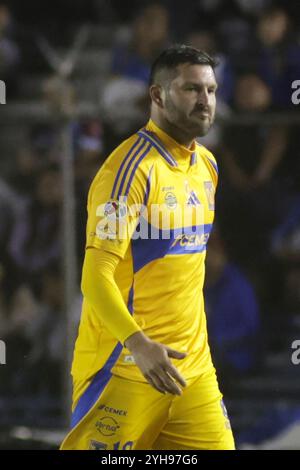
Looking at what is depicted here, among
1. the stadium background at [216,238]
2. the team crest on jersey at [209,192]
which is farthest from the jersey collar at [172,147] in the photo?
the stadium background at [216,238]

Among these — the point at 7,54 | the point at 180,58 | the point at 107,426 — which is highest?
the point at 7,54

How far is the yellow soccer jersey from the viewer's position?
12.9 ft

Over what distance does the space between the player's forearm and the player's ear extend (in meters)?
0.75

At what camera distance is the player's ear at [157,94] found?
13.8 feet

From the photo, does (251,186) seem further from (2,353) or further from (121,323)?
(121,323)

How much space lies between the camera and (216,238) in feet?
21.9

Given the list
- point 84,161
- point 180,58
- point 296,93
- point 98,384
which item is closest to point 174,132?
point 180,58

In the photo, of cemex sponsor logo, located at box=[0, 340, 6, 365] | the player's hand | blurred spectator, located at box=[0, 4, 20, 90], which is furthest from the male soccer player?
blurred spectator, located at box=[0, 4, 20, 90]

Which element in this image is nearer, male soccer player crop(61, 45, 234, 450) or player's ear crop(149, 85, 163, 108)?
male soccer player crop(61, 45, 234, 450)

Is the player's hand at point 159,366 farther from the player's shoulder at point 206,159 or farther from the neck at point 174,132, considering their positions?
the player's shoulder at point 206,159

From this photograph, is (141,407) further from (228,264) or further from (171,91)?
(228,264)

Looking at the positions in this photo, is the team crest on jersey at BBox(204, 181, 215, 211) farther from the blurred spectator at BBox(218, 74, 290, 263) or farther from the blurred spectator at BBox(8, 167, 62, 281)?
the blurred spectator at BBox(8, 167, 62, 281)

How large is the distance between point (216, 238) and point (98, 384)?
2.74 m

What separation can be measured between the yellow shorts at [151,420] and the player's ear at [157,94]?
108cm
